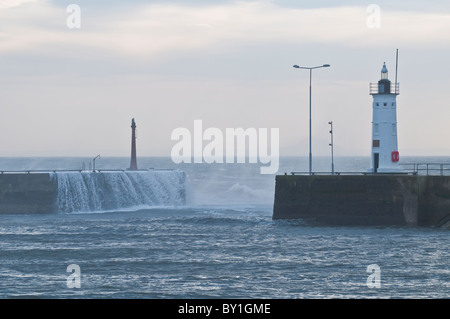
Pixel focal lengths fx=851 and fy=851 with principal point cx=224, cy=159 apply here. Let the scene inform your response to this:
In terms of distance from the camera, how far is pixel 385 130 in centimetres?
5209

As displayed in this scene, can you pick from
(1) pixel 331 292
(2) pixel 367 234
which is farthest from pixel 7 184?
(1) pixel 331 292

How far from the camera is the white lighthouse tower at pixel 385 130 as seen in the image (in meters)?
52.1

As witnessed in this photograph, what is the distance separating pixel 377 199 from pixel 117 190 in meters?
27.7

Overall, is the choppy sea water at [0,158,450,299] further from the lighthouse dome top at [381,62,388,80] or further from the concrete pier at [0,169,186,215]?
the lighthouse dome top at [381,62,388,80]

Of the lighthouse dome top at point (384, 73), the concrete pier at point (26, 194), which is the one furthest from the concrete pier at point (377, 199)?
the concrete pier at point (26, 194)

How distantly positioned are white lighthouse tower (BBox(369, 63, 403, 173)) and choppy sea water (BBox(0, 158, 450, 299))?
6247mm

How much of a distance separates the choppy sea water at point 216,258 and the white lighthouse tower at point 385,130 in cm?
625

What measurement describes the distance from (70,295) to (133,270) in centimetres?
581

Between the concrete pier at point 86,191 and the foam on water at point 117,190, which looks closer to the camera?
the concrete pier at point 86,191

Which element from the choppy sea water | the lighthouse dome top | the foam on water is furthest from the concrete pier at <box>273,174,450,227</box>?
the foam on water

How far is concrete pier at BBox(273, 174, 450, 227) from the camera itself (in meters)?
47.9

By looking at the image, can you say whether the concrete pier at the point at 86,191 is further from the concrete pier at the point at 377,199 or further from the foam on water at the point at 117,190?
the concrete pier at the point at 377,199

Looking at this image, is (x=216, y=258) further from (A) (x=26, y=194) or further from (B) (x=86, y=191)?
(B) (x=86, y=191)
